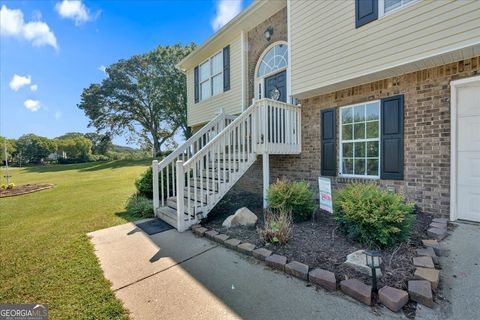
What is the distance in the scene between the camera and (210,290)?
249cm

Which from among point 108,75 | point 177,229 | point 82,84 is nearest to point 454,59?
point 177,229

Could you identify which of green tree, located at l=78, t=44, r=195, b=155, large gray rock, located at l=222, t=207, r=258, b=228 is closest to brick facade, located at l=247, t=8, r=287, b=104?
large gray rock, located at l=222, t=207, r=258, b=228

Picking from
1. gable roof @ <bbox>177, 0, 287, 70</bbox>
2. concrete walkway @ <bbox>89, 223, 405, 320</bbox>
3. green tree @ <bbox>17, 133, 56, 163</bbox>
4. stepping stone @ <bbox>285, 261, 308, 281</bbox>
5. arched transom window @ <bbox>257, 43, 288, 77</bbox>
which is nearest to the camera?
concrete walkway @ <bbox>89, 223, 405, 320</bbox>

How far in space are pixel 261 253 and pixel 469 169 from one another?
373 centimetres

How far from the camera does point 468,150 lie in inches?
148

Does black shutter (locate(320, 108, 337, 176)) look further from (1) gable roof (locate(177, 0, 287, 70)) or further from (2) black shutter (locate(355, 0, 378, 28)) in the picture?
(1) gable roof (locate(177, 0, 287, 70))

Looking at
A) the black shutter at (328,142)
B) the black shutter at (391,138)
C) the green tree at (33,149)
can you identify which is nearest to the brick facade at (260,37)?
the black shutter at (328,142)

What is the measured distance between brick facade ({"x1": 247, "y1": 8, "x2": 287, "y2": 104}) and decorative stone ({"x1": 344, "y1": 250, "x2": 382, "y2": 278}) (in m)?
5.92

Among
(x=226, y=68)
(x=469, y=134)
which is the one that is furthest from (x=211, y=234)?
(x=226, y=68)

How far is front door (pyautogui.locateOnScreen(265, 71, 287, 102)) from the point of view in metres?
6.79

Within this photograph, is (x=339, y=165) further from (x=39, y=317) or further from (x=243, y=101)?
(x=39, y=317)

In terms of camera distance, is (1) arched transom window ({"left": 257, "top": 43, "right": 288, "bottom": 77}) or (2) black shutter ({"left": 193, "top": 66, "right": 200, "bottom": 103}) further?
(2) black shutter ({"left": 193, "top": 66, "right": 200, "bottom": 103})

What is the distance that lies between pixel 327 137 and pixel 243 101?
10.9 feet

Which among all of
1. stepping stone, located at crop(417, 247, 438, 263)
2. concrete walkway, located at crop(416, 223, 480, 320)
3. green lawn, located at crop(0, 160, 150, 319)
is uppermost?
stepping stone, located at crop(417, 247, 438, 263)
